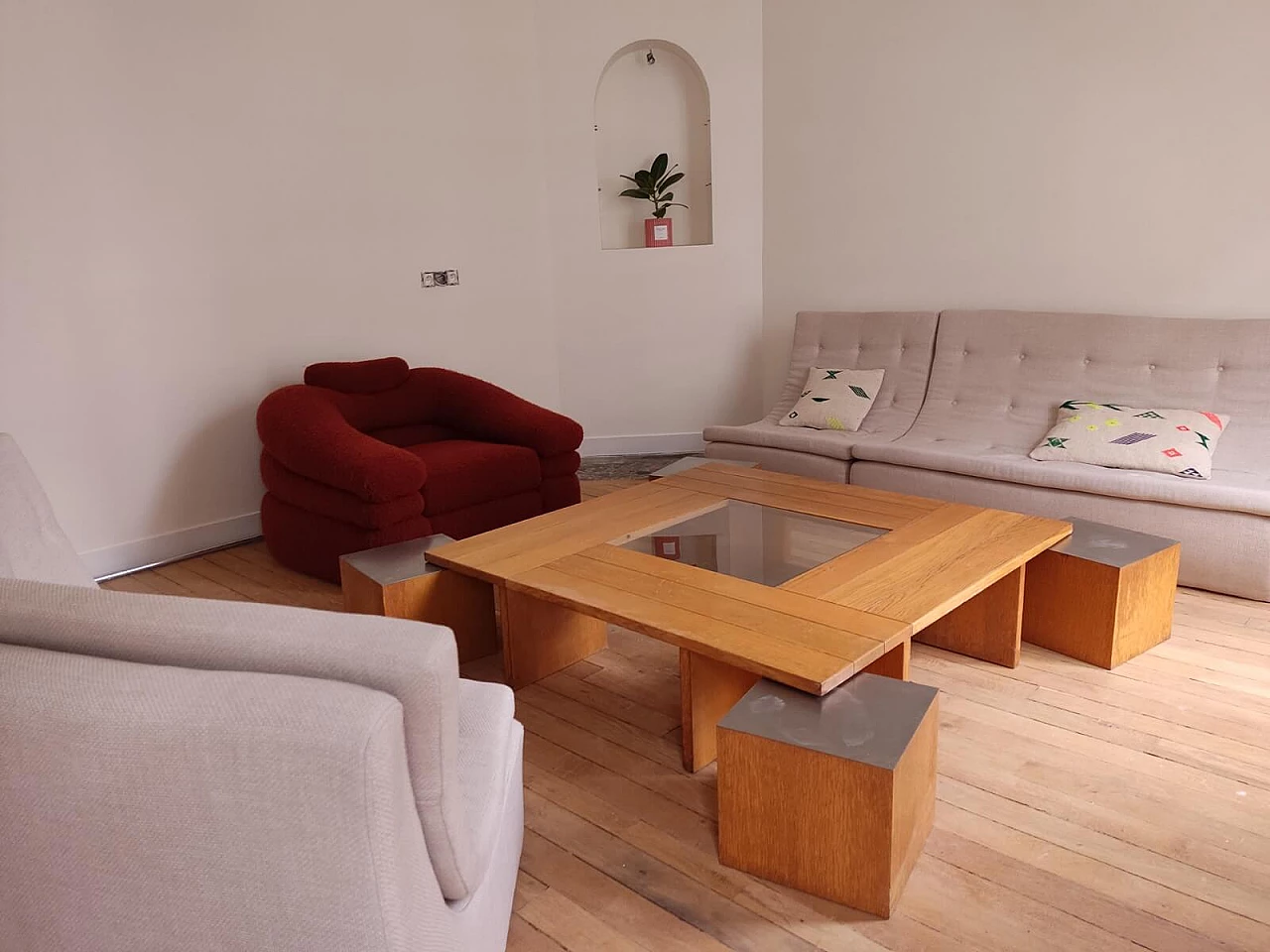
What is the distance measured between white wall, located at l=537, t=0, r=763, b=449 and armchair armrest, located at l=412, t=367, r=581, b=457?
124cm

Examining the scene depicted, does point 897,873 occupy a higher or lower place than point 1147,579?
lower

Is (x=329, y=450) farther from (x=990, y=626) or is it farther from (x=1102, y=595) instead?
(x=1102, y=595)

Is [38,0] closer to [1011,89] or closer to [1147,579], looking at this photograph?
[1011,89]

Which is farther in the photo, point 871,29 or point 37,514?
point 871,29

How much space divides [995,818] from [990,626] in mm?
862

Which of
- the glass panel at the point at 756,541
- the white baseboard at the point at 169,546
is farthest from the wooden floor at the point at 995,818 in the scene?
the white baseboard at the point at 169,546

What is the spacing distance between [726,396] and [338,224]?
2.30 metres

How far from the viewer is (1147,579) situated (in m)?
2.85

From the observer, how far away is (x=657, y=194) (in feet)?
18.6

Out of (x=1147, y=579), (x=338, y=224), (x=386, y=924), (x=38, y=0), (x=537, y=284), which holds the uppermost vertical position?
(x=38, y=0)

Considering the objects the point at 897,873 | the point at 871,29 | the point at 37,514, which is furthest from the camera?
the point at 871,29

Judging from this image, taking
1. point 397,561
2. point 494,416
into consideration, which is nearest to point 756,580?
point 397,561

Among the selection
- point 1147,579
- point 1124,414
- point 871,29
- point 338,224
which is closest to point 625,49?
point 871,29

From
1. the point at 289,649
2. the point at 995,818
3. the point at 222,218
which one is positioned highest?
the point at 222,218
